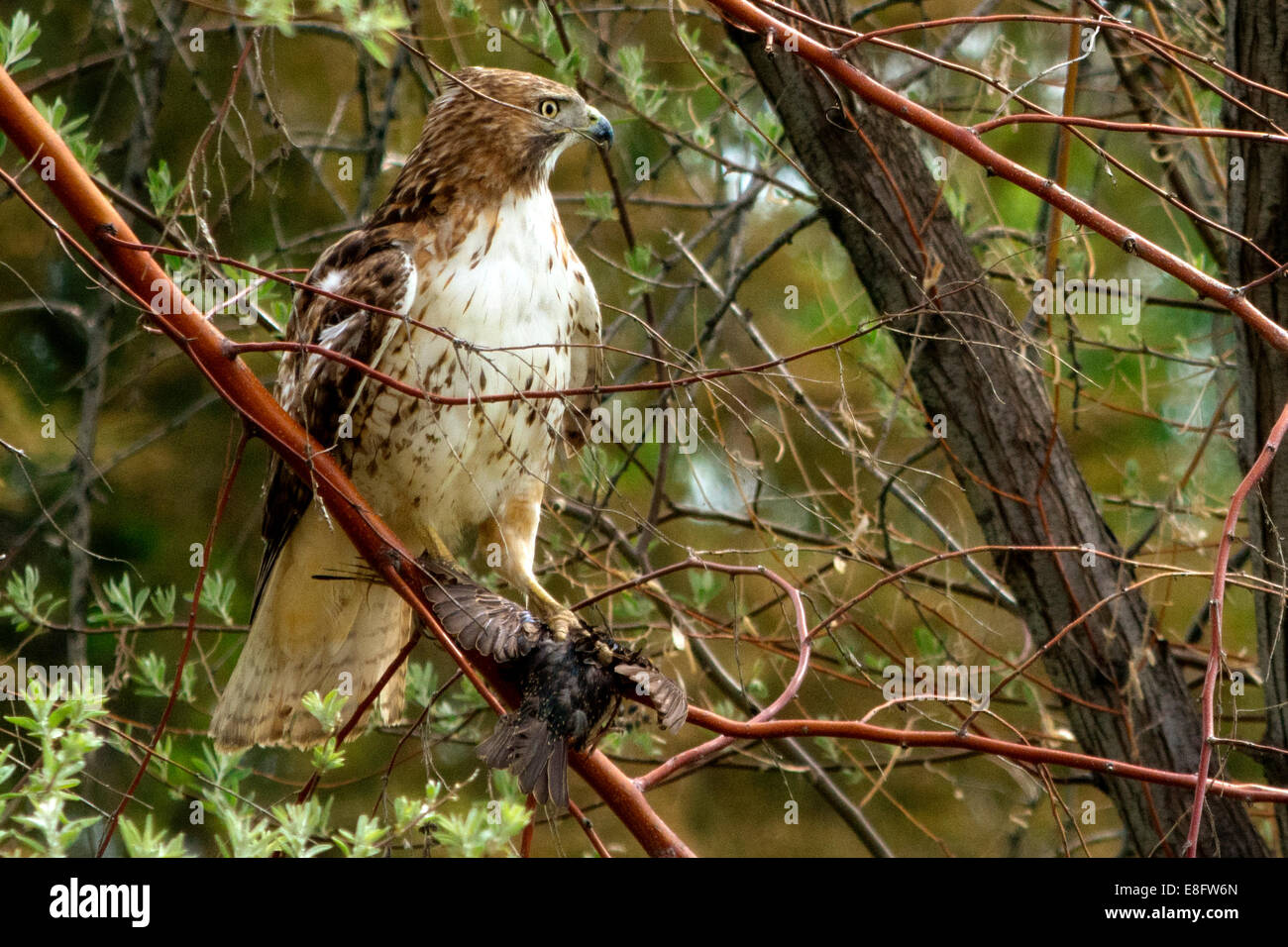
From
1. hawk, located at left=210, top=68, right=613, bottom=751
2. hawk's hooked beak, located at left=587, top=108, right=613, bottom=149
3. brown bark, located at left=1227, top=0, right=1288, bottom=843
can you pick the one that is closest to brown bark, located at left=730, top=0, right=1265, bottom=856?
brown bark, located at left=1227, top=0, right=1288, bottom=843

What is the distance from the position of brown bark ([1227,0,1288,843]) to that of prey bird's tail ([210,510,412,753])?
77.4 inches

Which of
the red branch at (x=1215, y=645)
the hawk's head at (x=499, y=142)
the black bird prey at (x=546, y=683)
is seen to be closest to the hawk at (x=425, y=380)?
the hawk's head at (x=499, y=142)

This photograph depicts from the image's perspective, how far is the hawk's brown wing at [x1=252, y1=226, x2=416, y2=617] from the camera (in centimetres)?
267

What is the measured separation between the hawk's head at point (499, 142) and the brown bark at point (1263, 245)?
1366 millimetres

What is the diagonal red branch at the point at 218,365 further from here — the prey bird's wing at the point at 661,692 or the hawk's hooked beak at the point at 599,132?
the hawk's hooked beak at the point at 599,132

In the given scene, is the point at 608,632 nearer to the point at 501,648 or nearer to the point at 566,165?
the point at 501,648

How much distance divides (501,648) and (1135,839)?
192 cm

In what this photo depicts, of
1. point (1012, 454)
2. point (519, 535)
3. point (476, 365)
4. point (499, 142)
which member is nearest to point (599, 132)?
point (499, 142)

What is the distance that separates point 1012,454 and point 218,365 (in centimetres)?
197

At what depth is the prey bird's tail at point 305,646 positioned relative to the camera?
116 inches

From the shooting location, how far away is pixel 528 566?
9.64ft

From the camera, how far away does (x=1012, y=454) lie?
3.15 m

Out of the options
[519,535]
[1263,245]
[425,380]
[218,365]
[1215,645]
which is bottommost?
[1215,645]

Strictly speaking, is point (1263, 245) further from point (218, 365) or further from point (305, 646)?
point (305, 646)
